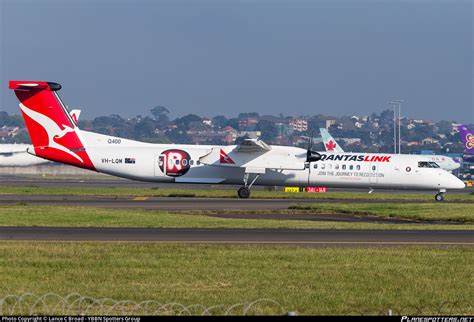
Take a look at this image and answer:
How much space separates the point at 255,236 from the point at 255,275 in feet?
24.5

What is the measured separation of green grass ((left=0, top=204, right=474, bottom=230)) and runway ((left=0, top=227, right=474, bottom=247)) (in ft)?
5.74

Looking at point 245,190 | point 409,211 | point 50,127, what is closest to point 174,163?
point 245,190

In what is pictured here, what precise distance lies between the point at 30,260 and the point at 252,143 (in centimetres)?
3149

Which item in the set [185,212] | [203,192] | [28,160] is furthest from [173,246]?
[28,160]

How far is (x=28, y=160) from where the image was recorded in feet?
324

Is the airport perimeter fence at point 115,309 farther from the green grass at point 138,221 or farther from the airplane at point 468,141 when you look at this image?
the airplane at point 468,141

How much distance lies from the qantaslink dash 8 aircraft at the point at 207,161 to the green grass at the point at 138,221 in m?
14.6

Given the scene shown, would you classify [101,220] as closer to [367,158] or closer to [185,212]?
[185,212]

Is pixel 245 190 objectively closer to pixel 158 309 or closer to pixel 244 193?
pixel 244 193

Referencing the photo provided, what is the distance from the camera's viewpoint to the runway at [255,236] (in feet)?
78.2

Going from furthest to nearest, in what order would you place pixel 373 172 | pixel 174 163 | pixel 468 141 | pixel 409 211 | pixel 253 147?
pixel 468 141
pixel 373 172
pixel 253 147
pixel 174 163
pixel 409 211

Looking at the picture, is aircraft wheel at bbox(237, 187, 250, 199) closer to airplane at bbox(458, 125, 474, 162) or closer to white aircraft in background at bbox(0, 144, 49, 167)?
white aircraft in background at bbox(0, 144, 49, 167)

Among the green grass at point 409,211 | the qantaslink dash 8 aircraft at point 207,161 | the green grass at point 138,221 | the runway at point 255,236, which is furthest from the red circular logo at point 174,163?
the runway at point 255,236

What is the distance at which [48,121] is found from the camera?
159 feet
